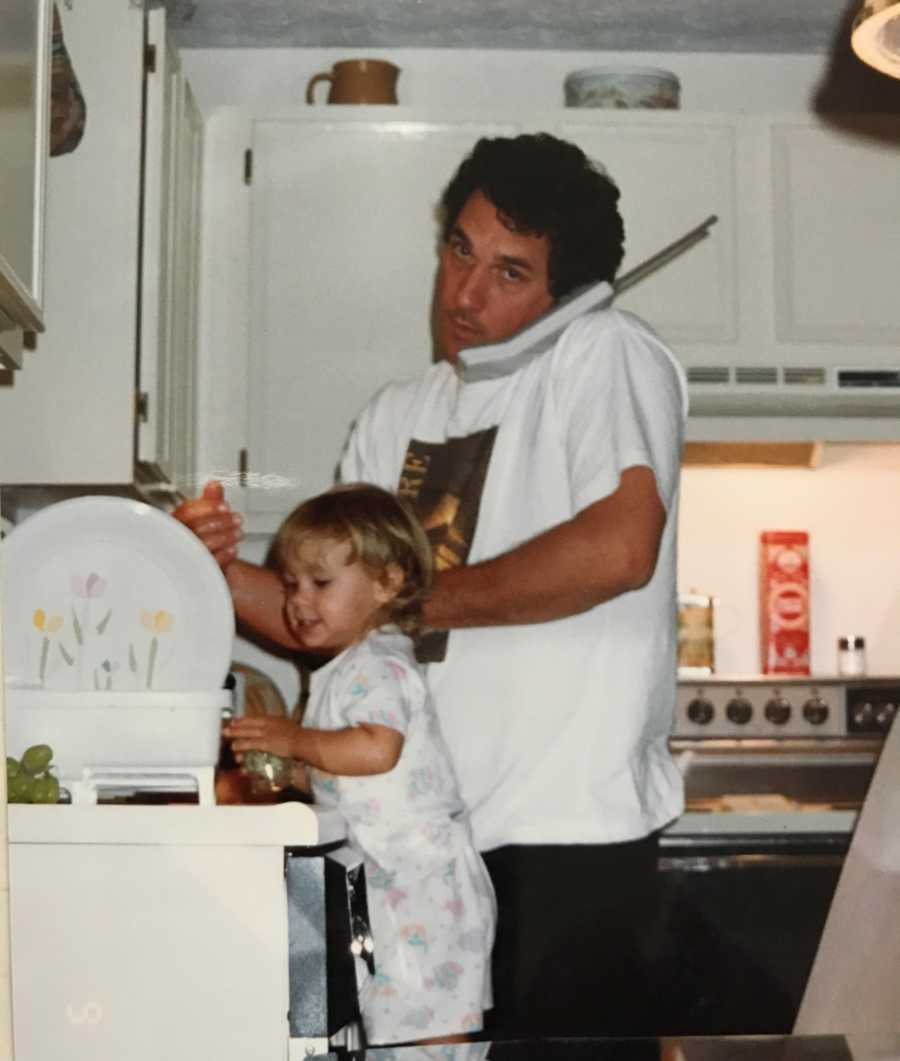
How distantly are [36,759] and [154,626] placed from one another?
12.5 inches

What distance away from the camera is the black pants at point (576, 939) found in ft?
7.36

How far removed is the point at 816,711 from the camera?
2.45 meters

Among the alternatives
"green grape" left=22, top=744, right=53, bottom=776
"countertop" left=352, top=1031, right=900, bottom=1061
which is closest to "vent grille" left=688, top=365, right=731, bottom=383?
"green grape" left=22, top=744, right=53, bottom=776

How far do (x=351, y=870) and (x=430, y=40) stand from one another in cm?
135

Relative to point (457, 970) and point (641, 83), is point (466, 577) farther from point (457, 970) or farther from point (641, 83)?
point (641, 83)

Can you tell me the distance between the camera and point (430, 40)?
2553 millimetres

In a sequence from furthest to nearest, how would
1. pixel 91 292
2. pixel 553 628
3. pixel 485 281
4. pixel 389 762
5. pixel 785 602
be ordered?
pixel 785 602 → pixel 485 281 → pixel 553 628 → pixel 91 292 → pixel 389 762

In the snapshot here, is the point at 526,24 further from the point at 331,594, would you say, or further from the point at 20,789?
the point at 20,789

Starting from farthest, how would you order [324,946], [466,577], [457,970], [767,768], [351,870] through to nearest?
[767,768], [466,577], [457,970], [351,870], [324,946]

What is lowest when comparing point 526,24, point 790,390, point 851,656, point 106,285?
point 851,656

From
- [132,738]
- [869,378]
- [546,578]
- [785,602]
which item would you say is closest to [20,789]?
[132,738]

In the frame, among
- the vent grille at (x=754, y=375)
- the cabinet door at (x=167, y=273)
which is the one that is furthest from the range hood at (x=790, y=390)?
the cabinet door at (x=167, y=273)

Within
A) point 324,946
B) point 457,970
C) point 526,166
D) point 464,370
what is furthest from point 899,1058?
point 526,166

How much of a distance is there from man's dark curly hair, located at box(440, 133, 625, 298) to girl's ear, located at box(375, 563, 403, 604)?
520 millimetres
